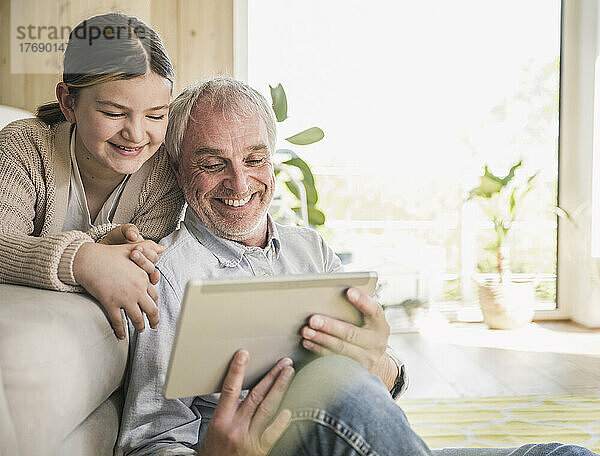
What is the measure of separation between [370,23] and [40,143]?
2.80m

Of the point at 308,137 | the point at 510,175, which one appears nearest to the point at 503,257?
the point at 510,175

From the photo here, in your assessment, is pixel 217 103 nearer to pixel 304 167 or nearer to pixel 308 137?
pixel 304 167

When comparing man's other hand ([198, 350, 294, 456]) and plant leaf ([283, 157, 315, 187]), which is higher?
plant leaf ([283, 157, 315, 187])

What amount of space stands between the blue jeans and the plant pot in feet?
9.97

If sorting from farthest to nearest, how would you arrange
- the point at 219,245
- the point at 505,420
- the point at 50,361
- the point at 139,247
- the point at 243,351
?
1. the point at 505,420
2. the point at 219,245
3. the point at 139,247
4. the point at 243,351
5. the point at 50,361

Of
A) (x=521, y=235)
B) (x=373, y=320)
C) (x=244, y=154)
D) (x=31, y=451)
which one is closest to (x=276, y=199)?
(x=521, y=235)

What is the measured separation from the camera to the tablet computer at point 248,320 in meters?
0.83

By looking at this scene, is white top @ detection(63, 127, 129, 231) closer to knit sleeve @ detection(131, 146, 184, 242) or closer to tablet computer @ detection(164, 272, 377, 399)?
knit sleeve @ detection(131, 146, 184, 242)

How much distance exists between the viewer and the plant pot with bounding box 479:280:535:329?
12.4 feet

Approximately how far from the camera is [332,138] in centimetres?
374

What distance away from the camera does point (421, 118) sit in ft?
12.6

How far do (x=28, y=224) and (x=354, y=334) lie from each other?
2.04 feet

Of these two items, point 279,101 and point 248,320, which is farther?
point 279,101

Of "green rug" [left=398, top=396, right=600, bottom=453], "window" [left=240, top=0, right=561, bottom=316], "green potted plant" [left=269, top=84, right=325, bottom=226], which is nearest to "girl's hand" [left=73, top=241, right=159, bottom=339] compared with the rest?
"green rug" [left=398, top=396, right=600, bottom=453]
